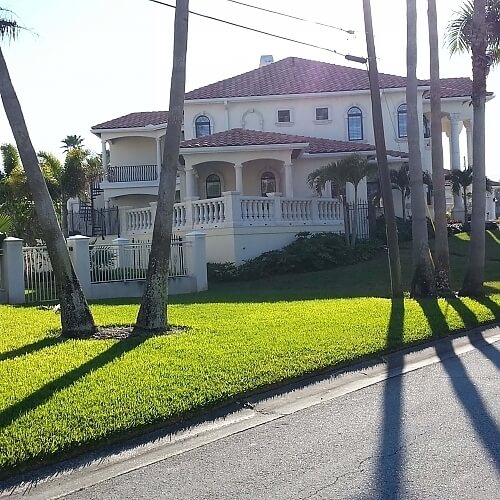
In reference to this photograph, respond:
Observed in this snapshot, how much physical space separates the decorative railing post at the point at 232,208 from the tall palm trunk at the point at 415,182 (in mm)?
7210

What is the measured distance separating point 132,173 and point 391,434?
2929cm

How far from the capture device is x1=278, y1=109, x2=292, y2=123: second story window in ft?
110

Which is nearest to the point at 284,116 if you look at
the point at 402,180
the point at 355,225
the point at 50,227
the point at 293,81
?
the point at 293,81

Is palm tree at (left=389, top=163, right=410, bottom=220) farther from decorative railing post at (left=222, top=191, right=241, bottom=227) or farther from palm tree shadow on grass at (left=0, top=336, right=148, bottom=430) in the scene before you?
palm tree shadow on grass at (left=0, top=336, right=148, bottom=430)

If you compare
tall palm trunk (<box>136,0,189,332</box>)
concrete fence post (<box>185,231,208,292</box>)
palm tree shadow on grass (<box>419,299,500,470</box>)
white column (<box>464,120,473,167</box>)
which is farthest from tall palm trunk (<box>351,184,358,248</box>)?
white column (<box>464,120,473,167</box>)

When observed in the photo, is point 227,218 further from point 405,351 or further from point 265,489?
point 265,489

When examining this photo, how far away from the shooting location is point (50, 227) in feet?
33.6

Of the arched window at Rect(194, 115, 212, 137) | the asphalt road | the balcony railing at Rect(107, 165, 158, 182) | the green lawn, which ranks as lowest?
the asphalt road

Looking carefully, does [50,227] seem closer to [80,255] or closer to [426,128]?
[80,255]

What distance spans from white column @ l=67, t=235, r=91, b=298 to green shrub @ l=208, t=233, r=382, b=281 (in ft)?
18.8

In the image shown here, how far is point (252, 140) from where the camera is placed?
88.8ft

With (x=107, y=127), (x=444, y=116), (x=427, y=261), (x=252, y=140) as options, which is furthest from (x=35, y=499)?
(x=444, y=116)

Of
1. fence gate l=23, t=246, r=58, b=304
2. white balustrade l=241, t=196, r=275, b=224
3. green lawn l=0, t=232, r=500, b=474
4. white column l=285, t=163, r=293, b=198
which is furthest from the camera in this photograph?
white column l=285, t=163, r=293, b=198

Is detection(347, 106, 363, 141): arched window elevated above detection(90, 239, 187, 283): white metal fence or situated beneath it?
Result: elevated above
